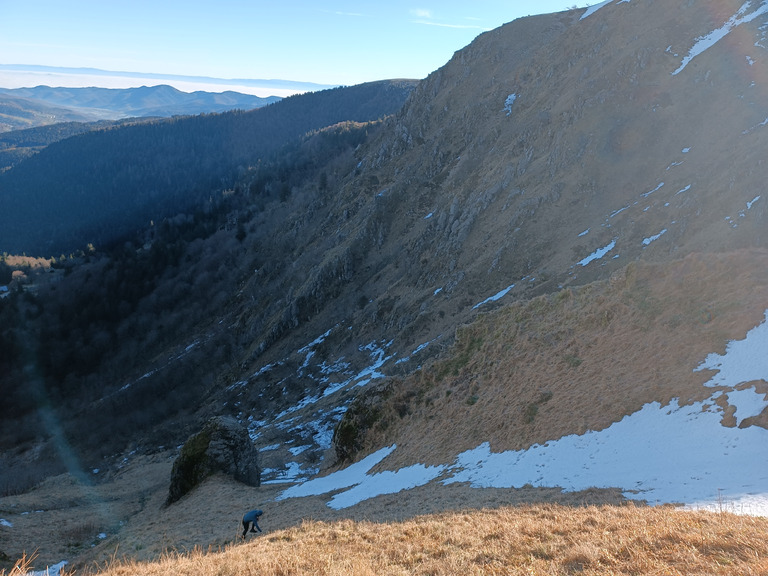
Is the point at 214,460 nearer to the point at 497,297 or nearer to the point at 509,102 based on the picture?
the point at 497,297

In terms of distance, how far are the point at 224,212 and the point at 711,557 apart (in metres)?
153

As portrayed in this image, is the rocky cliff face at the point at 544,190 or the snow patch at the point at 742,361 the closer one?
the snow patch at the point at 742,361

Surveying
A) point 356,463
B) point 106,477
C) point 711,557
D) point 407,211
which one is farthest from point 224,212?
point 711,557

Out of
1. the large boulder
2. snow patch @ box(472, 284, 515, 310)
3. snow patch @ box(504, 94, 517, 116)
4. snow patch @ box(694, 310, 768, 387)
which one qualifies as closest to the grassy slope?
snow patch @ box(694, 310, 768, 387)

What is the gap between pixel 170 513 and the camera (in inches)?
866

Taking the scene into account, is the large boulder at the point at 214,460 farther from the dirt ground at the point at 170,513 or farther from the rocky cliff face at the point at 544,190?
the rocky cliff face at the point at 544,190

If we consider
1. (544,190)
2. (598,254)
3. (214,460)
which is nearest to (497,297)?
(598,254)

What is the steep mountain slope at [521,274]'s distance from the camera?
16.3 m

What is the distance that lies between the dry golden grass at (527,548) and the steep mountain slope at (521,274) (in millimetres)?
3183

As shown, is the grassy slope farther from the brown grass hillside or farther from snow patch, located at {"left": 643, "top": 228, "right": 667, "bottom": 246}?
snow patch, located at {"left": 643, "top": 228, "right": 667, "bottom": 246}

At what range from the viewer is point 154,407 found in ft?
202

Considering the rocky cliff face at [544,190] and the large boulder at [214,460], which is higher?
the rocky cliff face at [544,190]

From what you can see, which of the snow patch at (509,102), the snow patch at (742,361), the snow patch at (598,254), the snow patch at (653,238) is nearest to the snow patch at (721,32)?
the snow patch at (509,102)

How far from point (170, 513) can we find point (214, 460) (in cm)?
397
